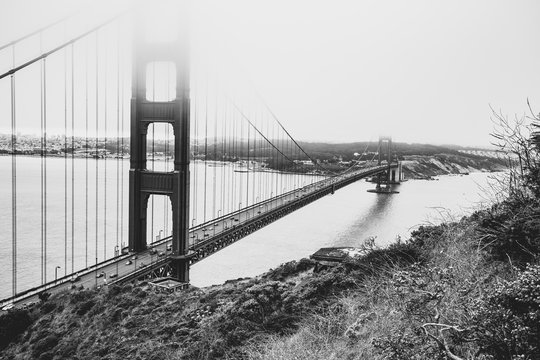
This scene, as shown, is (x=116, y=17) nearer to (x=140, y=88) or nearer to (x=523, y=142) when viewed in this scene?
(x=140, y=88)

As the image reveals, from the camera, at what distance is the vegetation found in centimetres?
318

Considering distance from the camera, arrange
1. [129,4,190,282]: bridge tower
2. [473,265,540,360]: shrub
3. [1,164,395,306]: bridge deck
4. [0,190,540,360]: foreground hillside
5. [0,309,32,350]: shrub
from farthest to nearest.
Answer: [129,4,190,282]: bridge tower
[1,164,395,306]: bridge deck
[0,309,32,350]: shrub
[0,190,540,360]: foreground hillside
[473,265,540,360]: shrub

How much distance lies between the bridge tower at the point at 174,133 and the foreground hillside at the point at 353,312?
17.1ft

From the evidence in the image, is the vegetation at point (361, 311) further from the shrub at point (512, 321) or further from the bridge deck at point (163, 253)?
the bridge deck at point (163, 253)

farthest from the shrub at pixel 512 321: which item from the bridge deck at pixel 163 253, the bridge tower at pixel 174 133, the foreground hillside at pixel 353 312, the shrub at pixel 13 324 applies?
the bridge tower at pixel 174 133

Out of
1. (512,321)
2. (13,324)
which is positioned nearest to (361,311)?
(512,321)

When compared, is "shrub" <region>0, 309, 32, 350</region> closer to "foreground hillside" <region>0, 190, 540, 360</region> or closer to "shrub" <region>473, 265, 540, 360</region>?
"foreground hillside" <region>0, 190, 540, 360</region>

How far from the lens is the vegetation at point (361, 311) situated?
318 centimetres

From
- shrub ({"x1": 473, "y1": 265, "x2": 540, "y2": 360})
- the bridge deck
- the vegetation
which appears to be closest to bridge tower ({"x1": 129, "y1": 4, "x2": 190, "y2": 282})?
the bridge deck

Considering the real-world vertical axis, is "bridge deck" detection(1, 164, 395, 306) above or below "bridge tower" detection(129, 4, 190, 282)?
below

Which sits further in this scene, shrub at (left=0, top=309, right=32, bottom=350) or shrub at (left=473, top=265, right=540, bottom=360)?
shrub at (left=0, top=309, right=32, bottom=350)

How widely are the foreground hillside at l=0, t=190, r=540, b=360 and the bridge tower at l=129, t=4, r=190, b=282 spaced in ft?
17.1

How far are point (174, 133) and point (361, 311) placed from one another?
1101 cm

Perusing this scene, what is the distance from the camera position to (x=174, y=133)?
1526 cm
